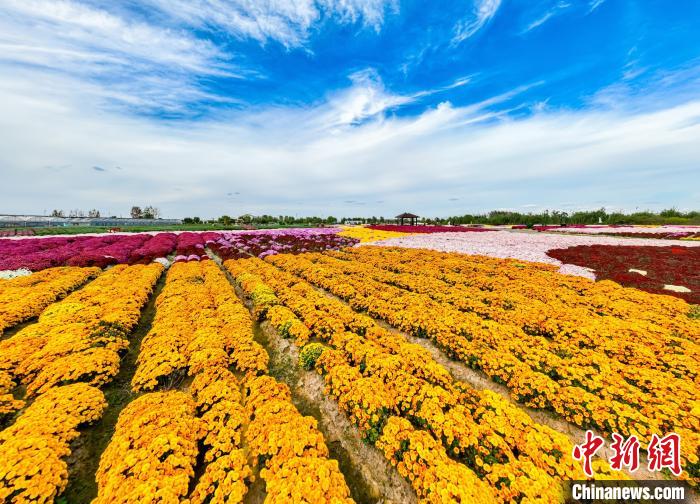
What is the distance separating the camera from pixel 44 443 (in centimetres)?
432

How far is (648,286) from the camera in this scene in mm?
13281

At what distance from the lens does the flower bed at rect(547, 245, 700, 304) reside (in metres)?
13.4

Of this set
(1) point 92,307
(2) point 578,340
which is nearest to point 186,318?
(1) point 92,307

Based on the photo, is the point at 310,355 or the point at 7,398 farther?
the point at 310,355

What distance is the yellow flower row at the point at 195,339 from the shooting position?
6.91 meters

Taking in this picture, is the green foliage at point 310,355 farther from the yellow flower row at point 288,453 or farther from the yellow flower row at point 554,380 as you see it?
the yellow flower row at point 554,380

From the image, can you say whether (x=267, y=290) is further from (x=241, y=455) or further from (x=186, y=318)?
(x=241, y=455)

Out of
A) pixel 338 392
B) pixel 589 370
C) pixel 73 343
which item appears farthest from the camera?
pixel 73 343

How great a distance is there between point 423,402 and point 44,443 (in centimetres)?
695

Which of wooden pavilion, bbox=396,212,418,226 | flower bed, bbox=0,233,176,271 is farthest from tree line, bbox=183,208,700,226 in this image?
flower bed, bbox=0,233,176,271

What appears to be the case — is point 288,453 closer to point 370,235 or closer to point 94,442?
point 94,442

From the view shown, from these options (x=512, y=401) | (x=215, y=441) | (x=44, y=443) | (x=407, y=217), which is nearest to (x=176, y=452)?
(x=215, y=441)

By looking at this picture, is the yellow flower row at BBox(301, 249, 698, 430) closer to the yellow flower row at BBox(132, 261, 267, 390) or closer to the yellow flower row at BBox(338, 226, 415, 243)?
the yellow flower row at BBox(132, 261, 267, 390)

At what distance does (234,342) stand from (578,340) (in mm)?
11186
